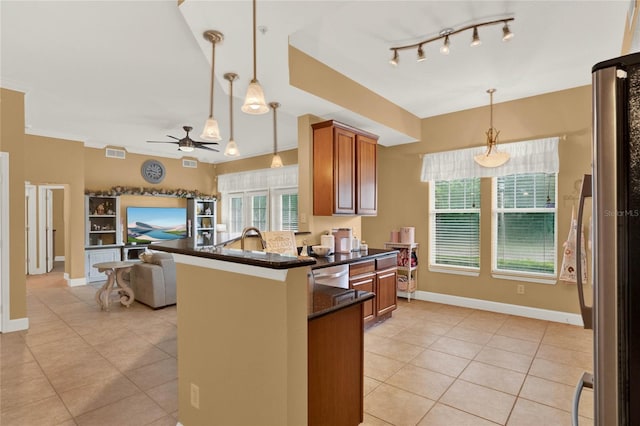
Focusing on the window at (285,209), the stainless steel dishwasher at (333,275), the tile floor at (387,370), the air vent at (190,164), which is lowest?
the tile floor at (387,370)

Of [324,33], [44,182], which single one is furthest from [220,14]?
[44,182]

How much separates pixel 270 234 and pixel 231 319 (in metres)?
1.63

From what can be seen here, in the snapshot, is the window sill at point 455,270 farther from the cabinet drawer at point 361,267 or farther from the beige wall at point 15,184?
the beige wall at point 15,184

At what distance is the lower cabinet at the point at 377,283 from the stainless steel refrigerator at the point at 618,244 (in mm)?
2834

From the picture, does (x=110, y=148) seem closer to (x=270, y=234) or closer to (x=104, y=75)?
(x=104, y=75)

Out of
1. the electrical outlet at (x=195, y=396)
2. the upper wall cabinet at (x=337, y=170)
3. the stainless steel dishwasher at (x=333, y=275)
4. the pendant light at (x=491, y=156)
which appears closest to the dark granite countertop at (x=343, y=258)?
the stainless steel dishwasher at (x=333, y=275)

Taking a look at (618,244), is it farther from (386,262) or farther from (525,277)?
(525,277)

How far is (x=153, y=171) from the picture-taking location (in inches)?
315

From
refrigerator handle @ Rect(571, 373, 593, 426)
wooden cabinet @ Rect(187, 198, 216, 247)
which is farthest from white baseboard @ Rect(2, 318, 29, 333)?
refrigerator handle @ Rect(571, 373, 593, 426)

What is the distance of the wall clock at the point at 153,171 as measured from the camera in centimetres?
787

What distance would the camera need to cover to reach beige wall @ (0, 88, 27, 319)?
12.7 ft

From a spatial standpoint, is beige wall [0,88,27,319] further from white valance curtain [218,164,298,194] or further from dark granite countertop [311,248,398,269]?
white valance curtain [218,164,298,194]

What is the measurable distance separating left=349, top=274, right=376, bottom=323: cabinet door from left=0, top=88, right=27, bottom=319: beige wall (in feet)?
13.2

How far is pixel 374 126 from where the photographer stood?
4.47 metres
